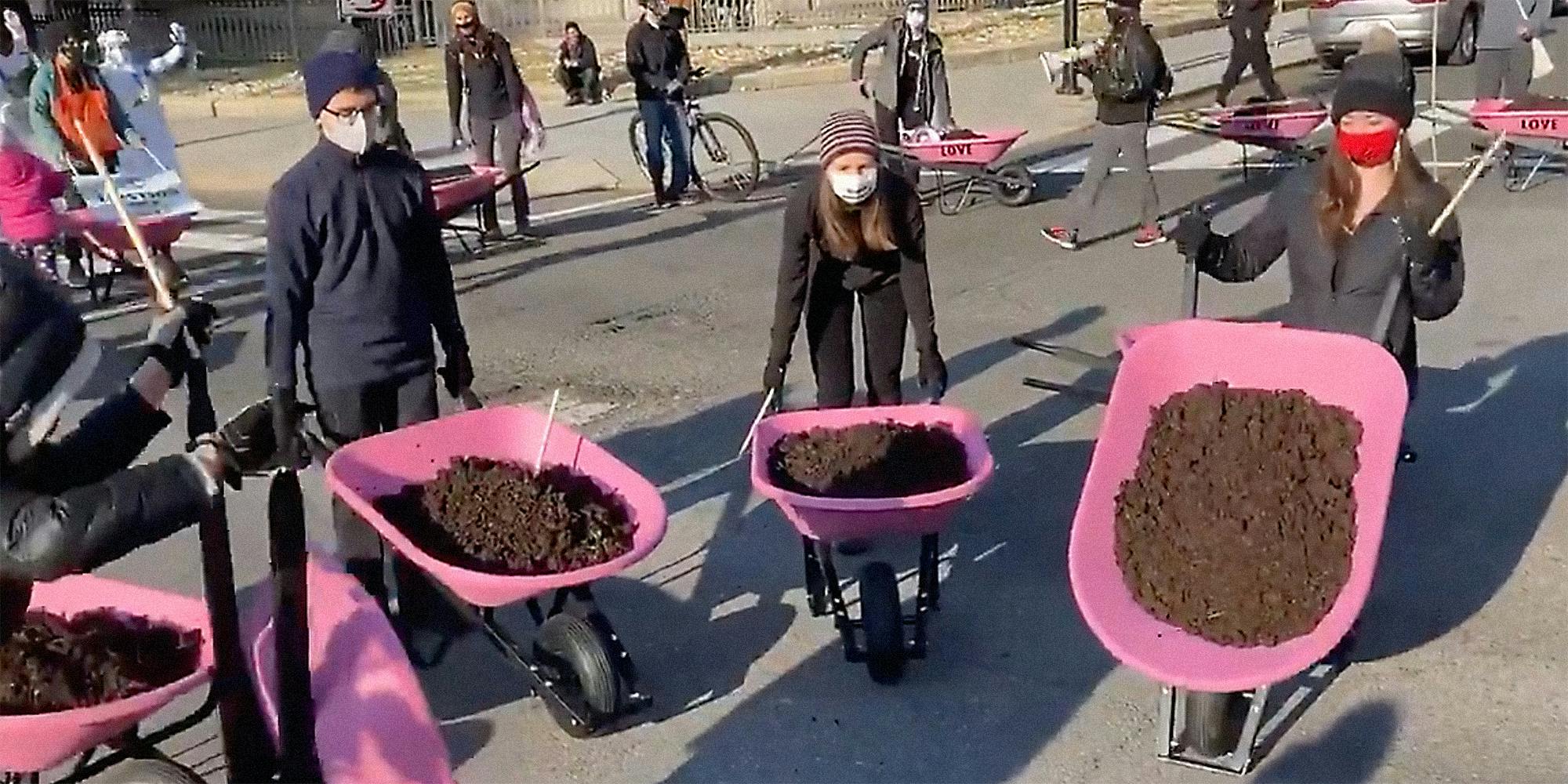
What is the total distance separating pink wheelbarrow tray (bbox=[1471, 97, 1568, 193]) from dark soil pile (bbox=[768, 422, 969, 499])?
6.93 meters

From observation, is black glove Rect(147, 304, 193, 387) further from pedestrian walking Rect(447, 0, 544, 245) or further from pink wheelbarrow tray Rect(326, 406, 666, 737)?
pedestrian walking Rect(447, 0, 544, 245)

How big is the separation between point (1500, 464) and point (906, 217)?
9.92 ft

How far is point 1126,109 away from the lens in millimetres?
11711

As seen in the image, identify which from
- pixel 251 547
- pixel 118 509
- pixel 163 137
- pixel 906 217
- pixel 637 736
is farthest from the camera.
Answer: pixel 163 137

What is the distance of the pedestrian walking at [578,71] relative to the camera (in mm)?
20000

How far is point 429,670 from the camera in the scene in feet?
18.7

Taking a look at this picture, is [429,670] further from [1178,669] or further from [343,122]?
[1178,669]

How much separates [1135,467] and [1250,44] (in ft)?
43.9

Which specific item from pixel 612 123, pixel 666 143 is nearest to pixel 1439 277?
pixel 666 143

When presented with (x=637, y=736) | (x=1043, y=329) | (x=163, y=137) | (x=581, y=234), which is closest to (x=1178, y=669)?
(x=637, y=736)

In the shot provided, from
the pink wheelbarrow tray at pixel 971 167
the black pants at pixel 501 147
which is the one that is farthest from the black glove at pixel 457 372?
the black pants at pixel 501 147

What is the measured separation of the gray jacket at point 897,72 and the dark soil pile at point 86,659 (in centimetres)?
968

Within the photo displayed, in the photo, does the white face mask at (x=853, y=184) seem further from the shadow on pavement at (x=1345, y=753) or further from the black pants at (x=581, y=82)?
the black pants at (x=581, y=82)

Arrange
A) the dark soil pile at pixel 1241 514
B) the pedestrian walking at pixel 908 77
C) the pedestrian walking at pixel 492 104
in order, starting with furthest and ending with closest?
the pedestrian walking at pixel 908 77
the pedestrian walking at pixel 492 104
the dark soil pile at pixel 1241 514
